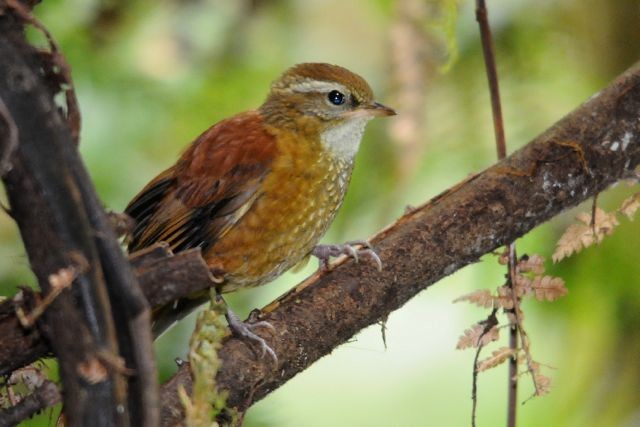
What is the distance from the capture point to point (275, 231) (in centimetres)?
207

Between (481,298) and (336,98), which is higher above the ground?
(336,98)

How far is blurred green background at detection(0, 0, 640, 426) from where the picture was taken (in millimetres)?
2574

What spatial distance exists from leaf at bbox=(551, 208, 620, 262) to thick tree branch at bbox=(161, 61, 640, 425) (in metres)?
0.05

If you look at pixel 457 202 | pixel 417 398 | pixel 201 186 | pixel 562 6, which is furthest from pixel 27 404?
pixel 417 398

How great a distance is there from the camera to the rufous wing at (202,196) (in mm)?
2027

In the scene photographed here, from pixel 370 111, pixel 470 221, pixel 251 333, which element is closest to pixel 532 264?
pixel 470 221

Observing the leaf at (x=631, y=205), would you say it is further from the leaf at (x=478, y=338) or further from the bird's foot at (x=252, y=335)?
the bird's foot at (x=252, y=335)

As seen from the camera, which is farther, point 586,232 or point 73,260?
point 586,232

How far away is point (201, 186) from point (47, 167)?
4.07ft

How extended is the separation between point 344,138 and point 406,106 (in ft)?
0.55

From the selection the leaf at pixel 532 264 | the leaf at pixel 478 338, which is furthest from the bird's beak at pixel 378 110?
the leaf at pixel 478 338

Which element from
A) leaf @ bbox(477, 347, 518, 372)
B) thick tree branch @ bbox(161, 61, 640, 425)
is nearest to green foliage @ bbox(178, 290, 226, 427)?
thick tree branch @ bbox(161, 61, 640, 425)

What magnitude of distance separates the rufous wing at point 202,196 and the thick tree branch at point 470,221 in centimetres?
39

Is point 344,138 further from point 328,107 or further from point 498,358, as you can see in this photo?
point 498,358
